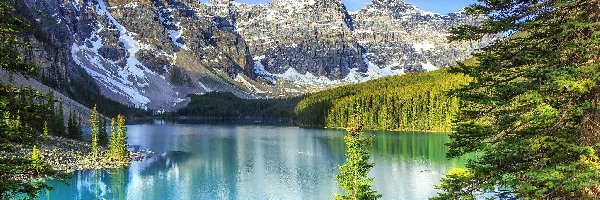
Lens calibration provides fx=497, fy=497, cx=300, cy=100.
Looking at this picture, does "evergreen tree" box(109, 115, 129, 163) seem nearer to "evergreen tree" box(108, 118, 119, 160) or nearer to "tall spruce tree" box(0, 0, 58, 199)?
"evergreen tree" box(108, 118, 119, 160)

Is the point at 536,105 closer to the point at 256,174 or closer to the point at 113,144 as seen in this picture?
the point at 256,174

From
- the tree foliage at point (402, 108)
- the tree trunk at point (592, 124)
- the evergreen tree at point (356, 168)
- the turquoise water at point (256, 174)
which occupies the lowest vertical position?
the turquoise water at point (256, 174)

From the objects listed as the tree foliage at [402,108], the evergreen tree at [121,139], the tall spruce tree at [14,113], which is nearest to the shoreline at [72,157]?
the evergreen tree at [121,139]

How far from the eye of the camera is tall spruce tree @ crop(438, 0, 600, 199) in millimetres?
10586

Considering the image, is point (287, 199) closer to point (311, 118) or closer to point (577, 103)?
point (577, 103)

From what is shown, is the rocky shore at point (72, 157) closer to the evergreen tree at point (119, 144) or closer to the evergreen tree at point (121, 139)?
the evergreen tree at point (119, 144)

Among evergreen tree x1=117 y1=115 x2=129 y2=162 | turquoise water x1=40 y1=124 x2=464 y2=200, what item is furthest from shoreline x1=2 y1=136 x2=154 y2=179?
turquoise water x1=40 y1=124 x2=464 y2=200

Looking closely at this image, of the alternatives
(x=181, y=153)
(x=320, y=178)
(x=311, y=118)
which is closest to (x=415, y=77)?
(x=311, y=118)

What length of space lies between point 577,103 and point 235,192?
5234 centimetres

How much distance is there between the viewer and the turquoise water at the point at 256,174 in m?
58.3

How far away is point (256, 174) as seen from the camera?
235 ft

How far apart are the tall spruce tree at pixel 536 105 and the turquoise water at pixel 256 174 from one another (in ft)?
140

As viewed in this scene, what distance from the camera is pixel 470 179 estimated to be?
12516 mm

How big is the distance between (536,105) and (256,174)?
6225cm
